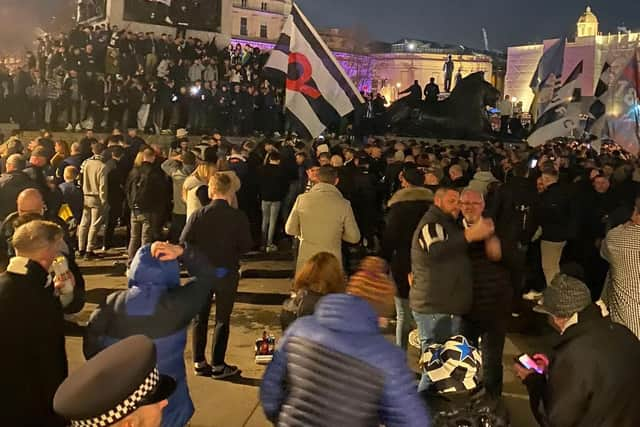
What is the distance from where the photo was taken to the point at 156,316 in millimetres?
3779

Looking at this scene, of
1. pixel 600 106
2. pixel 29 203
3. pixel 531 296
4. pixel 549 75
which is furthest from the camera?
pixel 549 75

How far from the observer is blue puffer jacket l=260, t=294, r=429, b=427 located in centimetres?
275

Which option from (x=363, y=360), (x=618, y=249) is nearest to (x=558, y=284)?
(x=363, y=360)

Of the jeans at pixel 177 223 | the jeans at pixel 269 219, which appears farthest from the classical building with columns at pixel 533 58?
the jeans at pixel 177 223

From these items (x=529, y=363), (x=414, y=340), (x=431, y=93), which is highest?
(x=431, y=93)

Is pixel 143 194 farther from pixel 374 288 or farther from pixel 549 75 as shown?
pixel 549 75

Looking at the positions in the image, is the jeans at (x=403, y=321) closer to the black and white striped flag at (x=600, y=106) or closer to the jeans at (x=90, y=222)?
the jeans at (x=90, y=222)

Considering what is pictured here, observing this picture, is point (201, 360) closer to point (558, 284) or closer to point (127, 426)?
point (558, 284)

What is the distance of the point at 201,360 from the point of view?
20.4 ft

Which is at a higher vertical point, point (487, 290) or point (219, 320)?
point (487, 290)

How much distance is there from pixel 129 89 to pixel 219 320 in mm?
14617

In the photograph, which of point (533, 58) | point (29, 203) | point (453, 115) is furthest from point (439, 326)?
point (533, 58)

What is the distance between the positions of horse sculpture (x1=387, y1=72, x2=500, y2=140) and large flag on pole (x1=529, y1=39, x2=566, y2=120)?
22.5ft

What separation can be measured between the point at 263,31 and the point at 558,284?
290ft
